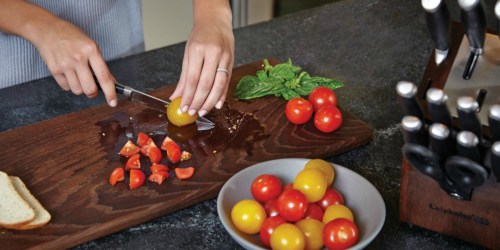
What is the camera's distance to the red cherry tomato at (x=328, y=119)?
1587 millimetres

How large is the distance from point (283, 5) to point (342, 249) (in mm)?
3312

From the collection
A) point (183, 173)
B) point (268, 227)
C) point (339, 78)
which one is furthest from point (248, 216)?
point (339, 78)

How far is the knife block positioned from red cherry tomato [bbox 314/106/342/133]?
0.32m

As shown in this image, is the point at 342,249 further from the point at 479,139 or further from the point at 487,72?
the point at 487,72

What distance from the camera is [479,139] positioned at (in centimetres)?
107

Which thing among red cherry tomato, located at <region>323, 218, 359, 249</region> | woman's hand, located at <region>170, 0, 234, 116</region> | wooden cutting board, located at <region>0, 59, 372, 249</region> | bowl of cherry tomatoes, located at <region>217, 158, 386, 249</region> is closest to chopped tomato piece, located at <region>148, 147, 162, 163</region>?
wooden cutting board, located at <region>0, 59, 372, 249</region>

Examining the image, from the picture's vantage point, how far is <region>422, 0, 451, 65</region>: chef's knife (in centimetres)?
108

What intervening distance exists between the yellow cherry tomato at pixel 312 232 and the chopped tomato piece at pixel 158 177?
34cm

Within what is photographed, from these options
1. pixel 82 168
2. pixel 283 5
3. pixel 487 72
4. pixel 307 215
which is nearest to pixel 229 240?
pixel 307 215

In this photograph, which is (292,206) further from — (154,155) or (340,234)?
(154,155)

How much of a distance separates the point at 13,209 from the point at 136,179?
0.25 metres

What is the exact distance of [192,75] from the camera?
1.53 meters

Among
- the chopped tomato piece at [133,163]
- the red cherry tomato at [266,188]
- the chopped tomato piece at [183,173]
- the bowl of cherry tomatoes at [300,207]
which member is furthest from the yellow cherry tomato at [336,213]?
the chopped tomato piece at [133,163]

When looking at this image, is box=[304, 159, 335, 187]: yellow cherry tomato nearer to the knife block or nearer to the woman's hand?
the knife block
